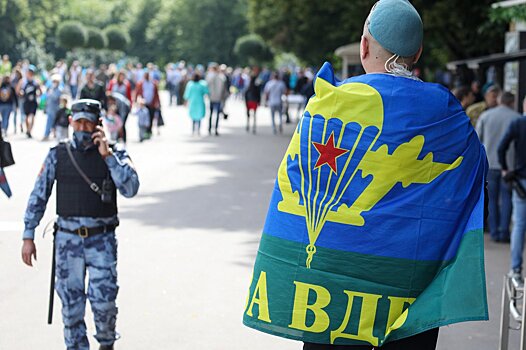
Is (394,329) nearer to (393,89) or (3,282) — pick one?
(393,89)

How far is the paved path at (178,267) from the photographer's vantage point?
25.0 ft

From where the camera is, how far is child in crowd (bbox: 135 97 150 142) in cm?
2625

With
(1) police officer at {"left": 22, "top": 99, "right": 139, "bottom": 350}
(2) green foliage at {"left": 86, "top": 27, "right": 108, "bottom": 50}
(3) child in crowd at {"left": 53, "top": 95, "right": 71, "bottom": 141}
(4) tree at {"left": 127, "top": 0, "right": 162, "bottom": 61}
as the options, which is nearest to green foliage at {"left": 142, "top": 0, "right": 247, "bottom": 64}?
(4) tree at {"left": 127, "top": 0, "right": 162, "bottom": 61}

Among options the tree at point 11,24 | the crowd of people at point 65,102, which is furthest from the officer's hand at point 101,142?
the tree at point 11,24

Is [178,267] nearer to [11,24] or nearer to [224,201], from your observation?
[224,201]

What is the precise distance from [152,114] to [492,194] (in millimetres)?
16014

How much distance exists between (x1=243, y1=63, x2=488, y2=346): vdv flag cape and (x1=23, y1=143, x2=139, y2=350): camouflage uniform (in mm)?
2716

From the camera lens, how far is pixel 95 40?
3135 inches

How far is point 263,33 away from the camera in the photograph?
4506 centimetres

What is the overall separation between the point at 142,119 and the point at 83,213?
66.0 feet

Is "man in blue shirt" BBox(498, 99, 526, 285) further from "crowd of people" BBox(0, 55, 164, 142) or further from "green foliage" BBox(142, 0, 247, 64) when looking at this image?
"green foliage" BBox(142, 0, 247, 64)

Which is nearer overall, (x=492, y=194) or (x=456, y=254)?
(x=456, y=254)

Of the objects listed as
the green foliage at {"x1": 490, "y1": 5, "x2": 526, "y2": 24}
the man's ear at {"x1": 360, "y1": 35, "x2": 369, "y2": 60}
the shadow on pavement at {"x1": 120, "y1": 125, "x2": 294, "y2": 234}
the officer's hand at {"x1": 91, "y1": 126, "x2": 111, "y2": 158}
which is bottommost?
the shadow on pavement at {"x1": 120, "y1": 125, "x2": 294, "y2": 234}

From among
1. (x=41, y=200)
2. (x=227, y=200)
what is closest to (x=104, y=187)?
(x=41, y=200)
